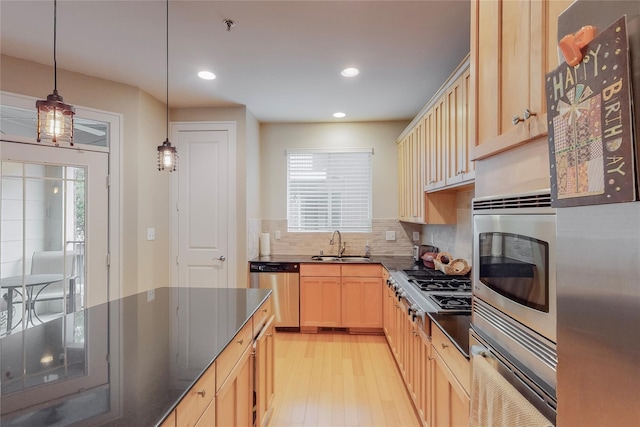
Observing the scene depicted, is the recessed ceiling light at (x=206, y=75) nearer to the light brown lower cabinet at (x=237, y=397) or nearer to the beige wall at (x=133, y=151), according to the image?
the beige wall at (x=133, y=151)

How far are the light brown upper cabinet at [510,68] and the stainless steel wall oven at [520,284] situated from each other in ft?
0.69

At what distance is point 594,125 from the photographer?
466 millimetres

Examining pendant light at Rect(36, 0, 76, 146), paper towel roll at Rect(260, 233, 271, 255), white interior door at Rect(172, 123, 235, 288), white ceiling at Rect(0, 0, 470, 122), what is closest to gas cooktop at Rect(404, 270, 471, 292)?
white ceiling at Rect(0, 0, 470, 122)

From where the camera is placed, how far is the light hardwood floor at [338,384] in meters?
2.13

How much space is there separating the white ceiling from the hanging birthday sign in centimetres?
168

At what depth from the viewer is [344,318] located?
355cm

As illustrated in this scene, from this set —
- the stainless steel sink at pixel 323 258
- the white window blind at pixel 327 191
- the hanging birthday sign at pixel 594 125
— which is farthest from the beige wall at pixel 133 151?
the hanging birthday sign at pixel 594 125

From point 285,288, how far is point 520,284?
3016 mm

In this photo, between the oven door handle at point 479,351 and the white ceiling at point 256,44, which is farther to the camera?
the white ceiling at point 256,44

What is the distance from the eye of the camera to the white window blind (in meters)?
4.15

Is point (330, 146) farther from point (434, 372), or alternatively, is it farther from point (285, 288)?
point (434, 372)

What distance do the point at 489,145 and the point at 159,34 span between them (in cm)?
232

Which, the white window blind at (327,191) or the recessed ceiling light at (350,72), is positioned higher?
the recessed ceiling light at (350,72)

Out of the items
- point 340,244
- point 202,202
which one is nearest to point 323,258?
point 340,244
